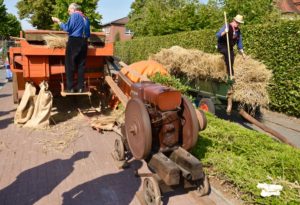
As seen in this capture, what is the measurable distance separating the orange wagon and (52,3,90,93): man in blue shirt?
1.21ft

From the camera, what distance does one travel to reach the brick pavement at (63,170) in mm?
4141

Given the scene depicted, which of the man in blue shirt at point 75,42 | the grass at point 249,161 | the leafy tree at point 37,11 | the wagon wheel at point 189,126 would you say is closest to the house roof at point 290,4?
the leafy tree at point 37,11

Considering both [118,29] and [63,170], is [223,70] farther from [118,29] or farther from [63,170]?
[118,29]

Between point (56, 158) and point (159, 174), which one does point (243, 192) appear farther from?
point (56, 158)

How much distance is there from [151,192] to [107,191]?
0.78 metres

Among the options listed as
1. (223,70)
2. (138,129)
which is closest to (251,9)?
(223,70)

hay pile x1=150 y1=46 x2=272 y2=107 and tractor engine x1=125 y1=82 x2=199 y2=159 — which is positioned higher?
hay pile x1=150 y1=46 x2=272 y2=107

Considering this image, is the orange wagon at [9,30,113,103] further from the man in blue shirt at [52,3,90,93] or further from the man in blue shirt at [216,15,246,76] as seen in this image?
the man in blue shirt at [216,15,246,76]

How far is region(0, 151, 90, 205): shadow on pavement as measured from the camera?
4.11 meters

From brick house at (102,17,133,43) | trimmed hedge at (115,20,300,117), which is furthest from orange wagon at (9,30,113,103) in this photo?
brick house at (102,17,133,43)

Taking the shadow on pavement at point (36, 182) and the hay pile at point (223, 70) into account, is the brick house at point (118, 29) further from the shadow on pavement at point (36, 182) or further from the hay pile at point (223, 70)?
the shadow on pavement at point (36, 182)

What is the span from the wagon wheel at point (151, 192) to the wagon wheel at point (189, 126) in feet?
2.42

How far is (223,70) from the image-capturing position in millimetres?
7773

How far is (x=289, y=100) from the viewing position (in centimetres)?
942
